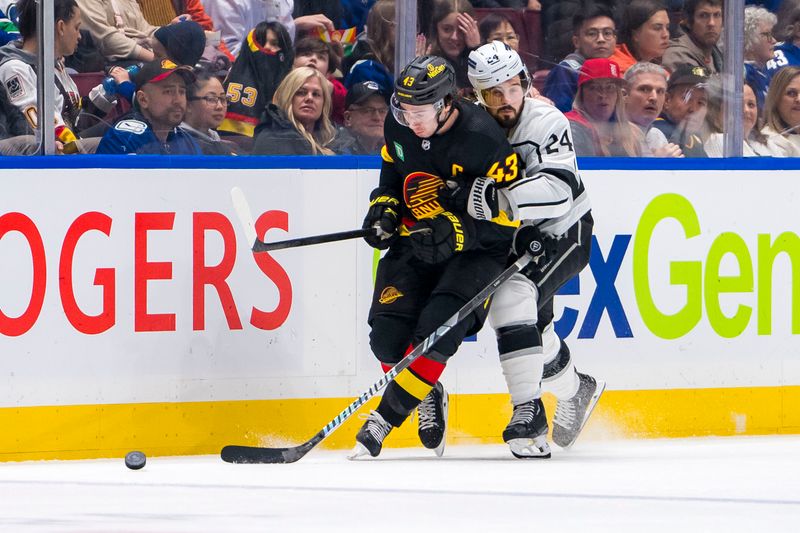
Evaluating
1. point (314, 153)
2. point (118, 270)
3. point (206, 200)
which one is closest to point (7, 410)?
point (118, 270)

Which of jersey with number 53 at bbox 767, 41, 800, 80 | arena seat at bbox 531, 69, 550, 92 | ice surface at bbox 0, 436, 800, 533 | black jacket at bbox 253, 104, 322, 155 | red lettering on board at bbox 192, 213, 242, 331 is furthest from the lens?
jersey with number 53 at bbox 767, 41, 800, 80

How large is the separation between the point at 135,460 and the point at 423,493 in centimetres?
90

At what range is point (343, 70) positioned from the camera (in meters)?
4.94

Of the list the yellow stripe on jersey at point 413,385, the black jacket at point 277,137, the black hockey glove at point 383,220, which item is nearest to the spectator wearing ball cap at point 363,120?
the black jacket at point 277,137

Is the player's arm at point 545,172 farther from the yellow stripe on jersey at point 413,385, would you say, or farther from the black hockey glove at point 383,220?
the yellow stripe on jersey at point 413,385

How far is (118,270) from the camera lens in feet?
15.1

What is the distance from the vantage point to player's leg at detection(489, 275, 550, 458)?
15.1 ft

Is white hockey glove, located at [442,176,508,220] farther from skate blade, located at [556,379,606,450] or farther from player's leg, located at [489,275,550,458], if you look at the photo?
skate blade, located at [556,379,606,450]

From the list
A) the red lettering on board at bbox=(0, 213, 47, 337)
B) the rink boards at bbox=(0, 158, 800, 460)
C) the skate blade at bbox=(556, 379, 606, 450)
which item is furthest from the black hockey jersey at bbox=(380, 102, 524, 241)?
the red lettering on board at bbox=(0, 213, 47, 337)

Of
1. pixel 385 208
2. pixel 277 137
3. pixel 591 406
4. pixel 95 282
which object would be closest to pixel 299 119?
pixel 277 137

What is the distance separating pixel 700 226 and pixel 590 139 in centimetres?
48

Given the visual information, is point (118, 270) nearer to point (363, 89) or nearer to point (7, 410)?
point (7, 410)

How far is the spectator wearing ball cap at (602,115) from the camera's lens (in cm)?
523

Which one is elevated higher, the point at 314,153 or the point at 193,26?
the point at 193,26
